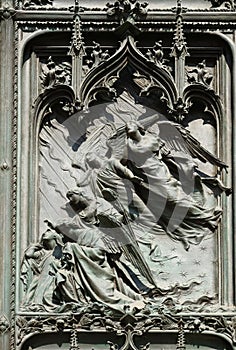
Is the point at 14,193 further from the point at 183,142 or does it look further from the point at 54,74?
the point at 183,142

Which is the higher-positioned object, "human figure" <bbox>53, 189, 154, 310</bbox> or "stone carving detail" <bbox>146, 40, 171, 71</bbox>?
"stone carving detail" <bbox>146, 40, 171, 71</bbox>

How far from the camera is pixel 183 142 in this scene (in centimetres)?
1382

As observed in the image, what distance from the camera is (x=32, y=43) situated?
14.0 meters

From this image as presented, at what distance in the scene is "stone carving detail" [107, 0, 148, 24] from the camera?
549 inches

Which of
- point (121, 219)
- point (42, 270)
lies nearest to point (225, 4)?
point (121, 219)

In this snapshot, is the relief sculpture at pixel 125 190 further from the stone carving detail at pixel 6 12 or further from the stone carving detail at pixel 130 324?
the stone carving detail at pixel 6 12

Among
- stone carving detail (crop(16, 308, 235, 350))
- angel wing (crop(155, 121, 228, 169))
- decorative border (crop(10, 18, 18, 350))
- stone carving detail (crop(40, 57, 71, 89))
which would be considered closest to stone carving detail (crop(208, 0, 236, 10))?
angel wing (crop(155, 121, 228, 169))

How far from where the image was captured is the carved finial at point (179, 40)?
13.9m

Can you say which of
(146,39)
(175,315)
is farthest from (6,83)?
(175,315)

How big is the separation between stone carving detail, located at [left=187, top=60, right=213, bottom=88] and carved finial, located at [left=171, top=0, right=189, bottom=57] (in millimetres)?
168

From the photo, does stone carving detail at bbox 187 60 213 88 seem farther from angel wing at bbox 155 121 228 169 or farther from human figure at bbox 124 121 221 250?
human figure at bbox 124 121 221 250

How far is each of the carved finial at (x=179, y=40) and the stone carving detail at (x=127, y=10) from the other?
30 cm

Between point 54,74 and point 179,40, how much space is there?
1.14 metres

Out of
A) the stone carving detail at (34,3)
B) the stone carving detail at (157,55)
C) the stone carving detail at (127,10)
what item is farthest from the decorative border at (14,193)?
the stone carving detail at (157,55)
